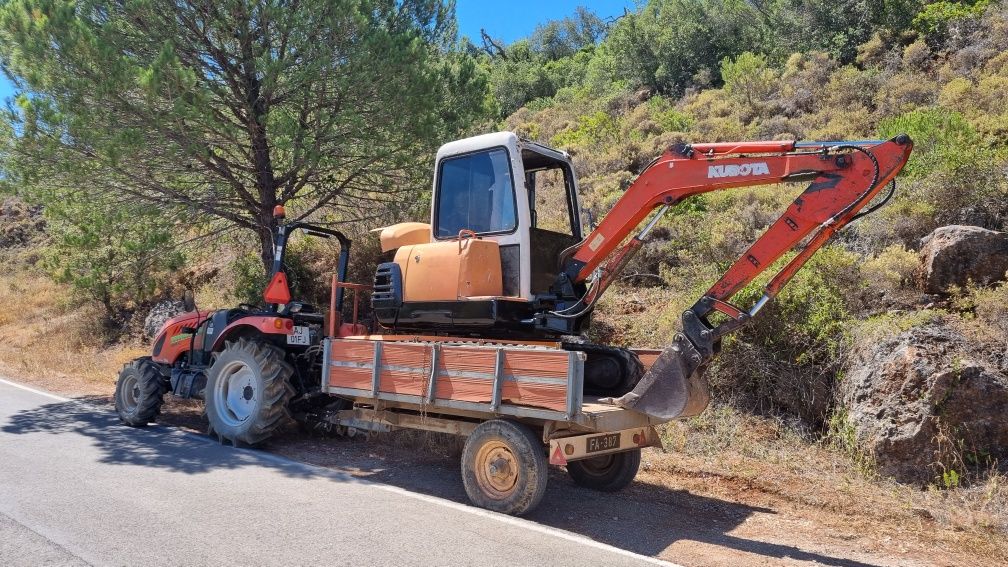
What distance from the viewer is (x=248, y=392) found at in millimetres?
A: 8125

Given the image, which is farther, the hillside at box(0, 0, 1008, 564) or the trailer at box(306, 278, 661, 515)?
the hillside at box(0, 0, 1008, 564)

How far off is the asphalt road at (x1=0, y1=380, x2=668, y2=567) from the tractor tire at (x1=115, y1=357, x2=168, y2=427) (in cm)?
141

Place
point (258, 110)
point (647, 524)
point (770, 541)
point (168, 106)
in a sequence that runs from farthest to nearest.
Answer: point (258, 110) → point (168, 106) → point (647, 524) → point (770, 541)

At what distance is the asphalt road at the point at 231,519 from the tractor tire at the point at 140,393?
141cm

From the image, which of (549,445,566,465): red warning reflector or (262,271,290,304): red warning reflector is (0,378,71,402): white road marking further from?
(549,445,566,465): red warning reflector

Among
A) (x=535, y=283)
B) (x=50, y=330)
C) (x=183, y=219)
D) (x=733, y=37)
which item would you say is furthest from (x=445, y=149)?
(x=733, y=37)

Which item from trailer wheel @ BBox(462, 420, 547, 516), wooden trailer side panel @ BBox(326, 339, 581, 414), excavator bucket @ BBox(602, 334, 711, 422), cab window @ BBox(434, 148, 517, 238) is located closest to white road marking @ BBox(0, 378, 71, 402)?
wooden trailer side panel @ BBox(326, 339, 581, 414)

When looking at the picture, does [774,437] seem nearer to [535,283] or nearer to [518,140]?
[535,283]

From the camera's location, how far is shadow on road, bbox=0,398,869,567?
17.2 feet

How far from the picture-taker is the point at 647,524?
18.1 feet

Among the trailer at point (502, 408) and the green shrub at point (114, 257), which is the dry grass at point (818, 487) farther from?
the green shrub at point (114, 257)

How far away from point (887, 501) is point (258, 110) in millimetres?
9851

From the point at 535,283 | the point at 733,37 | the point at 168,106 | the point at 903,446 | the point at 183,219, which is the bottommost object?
the point at 903,446

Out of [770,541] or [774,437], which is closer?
[770,541]
